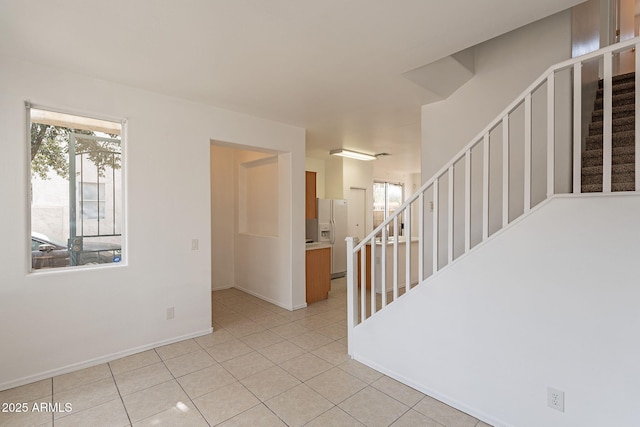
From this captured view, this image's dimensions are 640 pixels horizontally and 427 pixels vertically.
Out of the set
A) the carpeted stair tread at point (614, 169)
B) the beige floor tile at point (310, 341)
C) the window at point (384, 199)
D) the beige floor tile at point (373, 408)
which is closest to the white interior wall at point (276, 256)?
the beige floor tile at point (310, 341)

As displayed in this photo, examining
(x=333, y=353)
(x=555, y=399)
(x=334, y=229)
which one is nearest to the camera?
(x=555, y=399)

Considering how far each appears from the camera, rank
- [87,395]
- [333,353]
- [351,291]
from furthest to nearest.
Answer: [333,353] < [351,291] < [87,395]

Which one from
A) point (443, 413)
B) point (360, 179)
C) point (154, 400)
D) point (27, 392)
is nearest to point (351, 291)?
point (443, 413)

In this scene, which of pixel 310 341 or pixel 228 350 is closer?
pixel 228 350

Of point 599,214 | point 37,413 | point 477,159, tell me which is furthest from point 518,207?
point 37,413

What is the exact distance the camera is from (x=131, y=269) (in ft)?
10.2

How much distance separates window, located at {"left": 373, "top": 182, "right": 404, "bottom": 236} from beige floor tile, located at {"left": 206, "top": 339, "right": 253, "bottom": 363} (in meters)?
6.16

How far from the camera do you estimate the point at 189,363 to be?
2.95 m

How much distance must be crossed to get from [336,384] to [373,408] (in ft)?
1.34

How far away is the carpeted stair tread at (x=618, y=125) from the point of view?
8.42 ft

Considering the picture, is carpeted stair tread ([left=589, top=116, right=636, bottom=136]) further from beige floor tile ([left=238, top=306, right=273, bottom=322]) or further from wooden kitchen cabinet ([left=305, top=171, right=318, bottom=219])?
beige floor tile ([left=238, top=306, right=273, bottom=322])

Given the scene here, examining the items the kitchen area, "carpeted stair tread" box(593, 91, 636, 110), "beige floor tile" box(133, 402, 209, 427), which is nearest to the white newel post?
"beige floor tile" box(133, 402, 209, 427)

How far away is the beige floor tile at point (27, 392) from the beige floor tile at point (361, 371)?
2.50 metres

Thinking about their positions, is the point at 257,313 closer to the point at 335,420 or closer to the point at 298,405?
the point at 298,405
